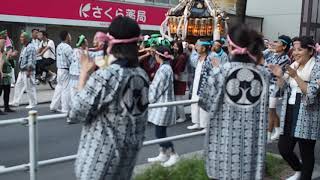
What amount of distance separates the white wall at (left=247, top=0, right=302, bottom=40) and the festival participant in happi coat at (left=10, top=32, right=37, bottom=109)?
21.7 m

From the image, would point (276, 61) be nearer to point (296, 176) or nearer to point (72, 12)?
point (296, 176)

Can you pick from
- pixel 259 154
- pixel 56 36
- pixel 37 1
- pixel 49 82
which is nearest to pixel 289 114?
pixel 259 154

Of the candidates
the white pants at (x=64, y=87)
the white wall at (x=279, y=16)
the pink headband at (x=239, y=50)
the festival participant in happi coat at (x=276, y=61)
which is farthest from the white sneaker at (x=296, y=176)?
the white wall at (x=279, y=16)

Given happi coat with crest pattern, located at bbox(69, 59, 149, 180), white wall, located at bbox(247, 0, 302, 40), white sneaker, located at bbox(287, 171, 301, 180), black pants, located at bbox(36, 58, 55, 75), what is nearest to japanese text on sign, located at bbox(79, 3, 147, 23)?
black pants, located at bbox(36, 58, 55, 75)

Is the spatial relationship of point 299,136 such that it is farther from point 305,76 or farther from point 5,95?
point 5,95

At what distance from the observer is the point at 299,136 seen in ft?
17.0

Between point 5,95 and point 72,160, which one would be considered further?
point 5,95

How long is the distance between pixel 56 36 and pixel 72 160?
14.5m

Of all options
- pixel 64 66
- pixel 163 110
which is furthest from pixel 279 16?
pixel 163 110

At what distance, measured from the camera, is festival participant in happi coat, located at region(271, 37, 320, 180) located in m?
4.99

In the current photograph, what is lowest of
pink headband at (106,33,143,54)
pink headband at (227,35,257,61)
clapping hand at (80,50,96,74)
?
clapping hand at (80,50,96,74)

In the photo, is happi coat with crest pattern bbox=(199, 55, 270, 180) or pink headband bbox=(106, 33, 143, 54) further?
happi coat with crest pattern bbox=(199, 55, 270, 180)

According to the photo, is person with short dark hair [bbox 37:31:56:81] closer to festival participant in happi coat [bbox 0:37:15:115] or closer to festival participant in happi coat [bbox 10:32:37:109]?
festival participant in happi coat [bbox 10:32:37:109]

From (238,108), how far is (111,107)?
1028 mm
